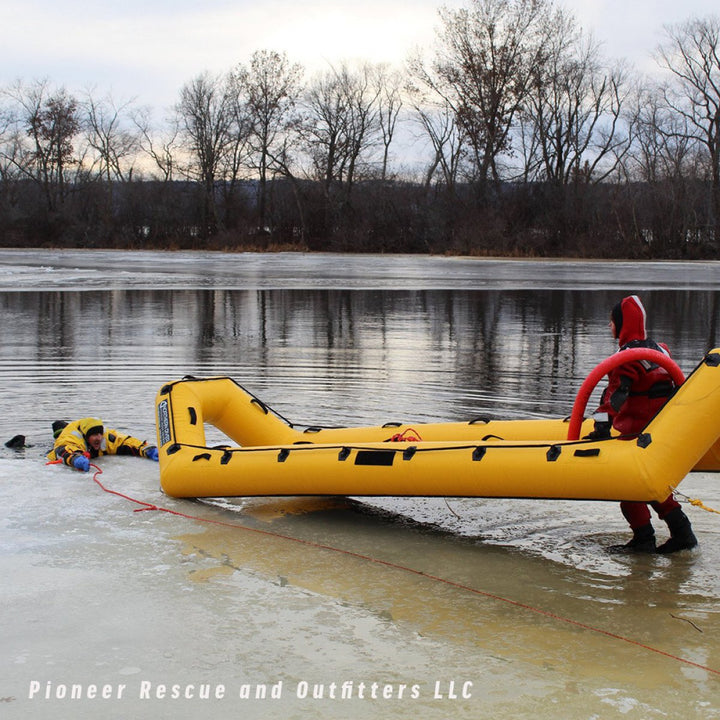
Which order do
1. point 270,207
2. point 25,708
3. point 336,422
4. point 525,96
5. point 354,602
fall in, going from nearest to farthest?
point 25,708, point 354,602, point 336,422, point 525,96, point 270,207

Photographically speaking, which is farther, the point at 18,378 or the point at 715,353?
the point at 18,378

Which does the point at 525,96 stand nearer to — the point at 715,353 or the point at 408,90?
the point at 408,90

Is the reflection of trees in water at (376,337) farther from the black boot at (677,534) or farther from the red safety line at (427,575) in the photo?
the black boot at (677,534)

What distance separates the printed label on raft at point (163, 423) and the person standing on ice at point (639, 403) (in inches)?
113

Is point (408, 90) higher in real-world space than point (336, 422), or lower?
higher

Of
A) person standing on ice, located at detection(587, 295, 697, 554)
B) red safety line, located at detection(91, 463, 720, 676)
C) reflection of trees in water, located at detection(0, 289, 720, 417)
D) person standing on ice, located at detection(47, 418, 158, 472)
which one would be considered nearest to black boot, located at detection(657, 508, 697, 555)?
person standing on ice, located at detection(587, 295, 697, 554)

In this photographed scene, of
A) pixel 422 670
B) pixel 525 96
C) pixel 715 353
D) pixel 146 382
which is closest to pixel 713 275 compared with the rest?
pixel 525 96

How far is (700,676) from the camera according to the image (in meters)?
3.64

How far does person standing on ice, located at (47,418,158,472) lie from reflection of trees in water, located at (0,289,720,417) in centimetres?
254

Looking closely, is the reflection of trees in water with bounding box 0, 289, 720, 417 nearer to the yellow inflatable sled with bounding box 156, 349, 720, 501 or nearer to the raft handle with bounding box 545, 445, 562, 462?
the yellow inflatable sled with bounding box 156, 349, 720, 501

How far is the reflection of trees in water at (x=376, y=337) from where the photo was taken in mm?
10297

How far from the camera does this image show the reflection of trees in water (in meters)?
10.3

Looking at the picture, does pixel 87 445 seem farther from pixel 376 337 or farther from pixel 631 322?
pixel 376 337

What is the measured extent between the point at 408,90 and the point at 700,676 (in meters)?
48.2
